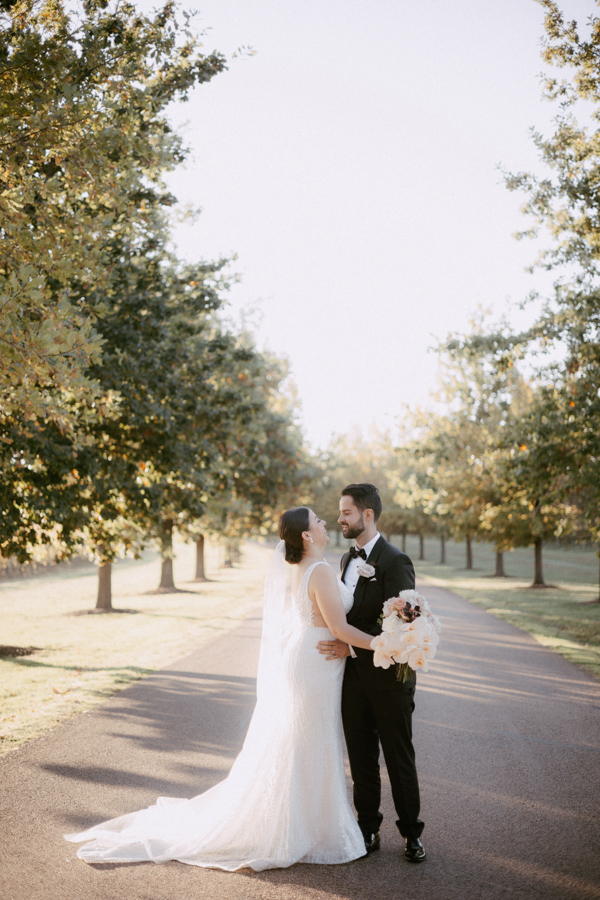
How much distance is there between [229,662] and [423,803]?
6.62 metres

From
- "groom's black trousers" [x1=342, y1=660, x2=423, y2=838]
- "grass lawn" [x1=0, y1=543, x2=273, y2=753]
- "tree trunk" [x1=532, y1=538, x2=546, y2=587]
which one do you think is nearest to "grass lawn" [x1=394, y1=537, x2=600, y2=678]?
"tree trunk" [x1=532, y1=538, x2=546, y2=587]

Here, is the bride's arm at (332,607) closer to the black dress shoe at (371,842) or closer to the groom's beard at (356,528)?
the groom's beard at (356,528)

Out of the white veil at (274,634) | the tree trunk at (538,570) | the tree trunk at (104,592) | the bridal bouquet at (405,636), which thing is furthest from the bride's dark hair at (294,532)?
the tree trunk at (538,570)

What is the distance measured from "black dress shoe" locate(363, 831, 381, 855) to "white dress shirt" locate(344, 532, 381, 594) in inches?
62.4

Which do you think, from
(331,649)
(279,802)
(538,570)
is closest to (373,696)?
(331,649)

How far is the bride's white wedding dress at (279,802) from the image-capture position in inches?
174

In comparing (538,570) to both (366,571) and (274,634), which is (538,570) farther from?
(366,571)

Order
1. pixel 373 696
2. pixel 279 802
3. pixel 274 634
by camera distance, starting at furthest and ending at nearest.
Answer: pixel 274 634
pixel 373 696
pixel 279 802

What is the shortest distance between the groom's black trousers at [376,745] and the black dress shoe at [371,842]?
0.03 metres

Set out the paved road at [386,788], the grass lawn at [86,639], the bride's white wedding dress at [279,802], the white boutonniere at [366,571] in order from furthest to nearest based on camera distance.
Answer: the grass lawn at [86,639] → the white boutonniere at [366,571] → the bride's white wedding dress at [279,802] → the paved road at [386,788]

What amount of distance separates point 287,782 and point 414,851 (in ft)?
2.90

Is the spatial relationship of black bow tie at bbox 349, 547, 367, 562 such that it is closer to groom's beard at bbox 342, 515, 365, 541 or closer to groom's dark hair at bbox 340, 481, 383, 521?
groom's beard at bbox 342, 515, 365, 541

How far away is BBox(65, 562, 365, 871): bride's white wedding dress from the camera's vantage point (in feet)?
14.5

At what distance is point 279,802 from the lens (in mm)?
4516
